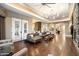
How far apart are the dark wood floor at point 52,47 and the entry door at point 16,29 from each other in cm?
14

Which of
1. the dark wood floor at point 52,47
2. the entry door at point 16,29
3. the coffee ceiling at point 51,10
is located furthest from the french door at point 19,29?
the coffee ceiling at point 51,10

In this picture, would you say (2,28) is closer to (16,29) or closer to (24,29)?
(16,29)

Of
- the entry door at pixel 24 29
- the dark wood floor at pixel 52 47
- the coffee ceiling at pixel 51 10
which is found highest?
the coffee ceiling at pixel 51 10

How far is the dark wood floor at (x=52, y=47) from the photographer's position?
99.8 inches

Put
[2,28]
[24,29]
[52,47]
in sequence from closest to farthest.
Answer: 1. [2,28]
2. [52,47]
3. [24,29]

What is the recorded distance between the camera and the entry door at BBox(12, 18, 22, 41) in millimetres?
2601

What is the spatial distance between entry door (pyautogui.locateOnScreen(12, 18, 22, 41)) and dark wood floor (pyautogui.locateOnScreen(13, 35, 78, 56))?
0.14 metres

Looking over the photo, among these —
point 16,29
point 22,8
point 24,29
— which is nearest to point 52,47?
point 24,29

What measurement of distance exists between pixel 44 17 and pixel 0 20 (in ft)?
3.19

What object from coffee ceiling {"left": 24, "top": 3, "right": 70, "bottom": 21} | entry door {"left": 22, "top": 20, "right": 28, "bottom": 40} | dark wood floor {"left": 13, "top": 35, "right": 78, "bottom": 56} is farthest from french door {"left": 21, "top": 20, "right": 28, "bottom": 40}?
coffee ceiling {"left": 24, "top": 3, "right": 70, "bottom": 21}

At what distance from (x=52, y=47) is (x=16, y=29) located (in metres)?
0.89

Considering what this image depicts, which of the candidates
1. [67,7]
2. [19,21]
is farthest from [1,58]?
[67,7]

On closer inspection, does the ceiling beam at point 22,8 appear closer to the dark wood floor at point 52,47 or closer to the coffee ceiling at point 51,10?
the coffee ceiling at point 51,10

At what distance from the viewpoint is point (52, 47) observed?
2.61 m
